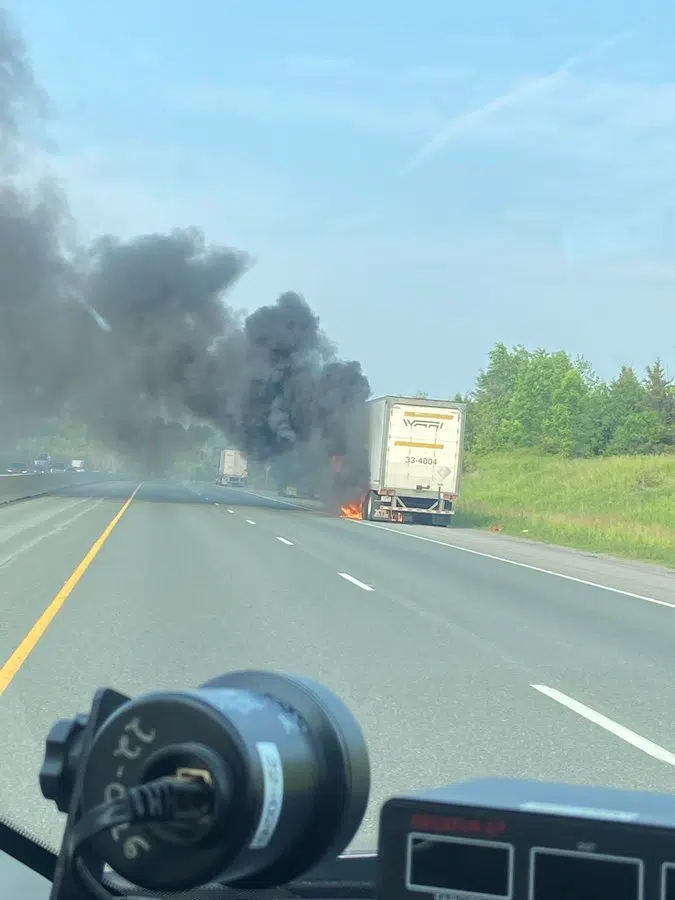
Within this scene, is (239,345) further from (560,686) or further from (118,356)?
(560,686)

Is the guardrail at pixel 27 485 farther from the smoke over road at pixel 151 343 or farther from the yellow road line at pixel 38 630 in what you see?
the yellow road line at pixel 38 630

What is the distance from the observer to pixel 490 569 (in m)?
20.2

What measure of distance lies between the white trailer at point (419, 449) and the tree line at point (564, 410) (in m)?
43.7

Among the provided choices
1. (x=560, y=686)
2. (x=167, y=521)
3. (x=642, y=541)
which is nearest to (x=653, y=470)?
(x=642, y=541)

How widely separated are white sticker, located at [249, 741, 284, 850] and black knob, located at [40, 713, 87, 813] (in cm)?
36

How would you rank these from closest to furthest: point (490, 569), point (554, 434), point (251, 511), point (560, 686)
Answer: point (560, 686) < point (490, 569) < point (251, 511) < point (554, 434)

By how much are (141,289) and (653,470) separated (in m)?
28.4

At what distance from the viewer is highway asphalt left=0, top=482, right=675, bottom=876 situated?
6.54m

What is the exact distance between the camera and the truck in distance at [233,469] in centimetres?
8669

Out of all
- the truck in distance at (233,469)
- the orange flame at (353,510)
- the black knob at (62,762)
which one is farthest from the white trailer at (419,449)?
the truck in distance at (233,469)

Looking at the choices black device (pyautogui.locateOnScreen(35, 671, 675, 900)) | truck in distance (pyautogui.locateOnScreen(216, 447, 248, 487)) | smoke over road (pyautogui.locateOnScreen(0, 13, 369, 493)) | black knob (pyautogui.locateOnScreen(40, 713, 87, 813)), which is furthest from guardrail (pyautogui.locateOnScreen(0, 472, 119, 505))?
black device (pyautogui.locateOnScreen(35, 671, 675, 900))

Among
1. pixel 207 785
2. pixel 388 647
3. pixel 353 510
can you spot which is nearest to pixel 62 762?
pixel 207 785

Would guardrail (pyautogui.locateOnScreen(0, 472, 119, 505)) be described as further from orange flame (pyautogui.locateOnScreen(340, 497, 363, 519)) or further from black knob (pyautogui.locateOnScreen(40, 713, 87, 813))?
black knob (pyautogui.locateOnScreen(40, 713, 87, 813))

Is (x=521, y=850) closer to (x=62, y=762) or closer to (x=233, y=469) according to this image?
(x=62, y=762)
